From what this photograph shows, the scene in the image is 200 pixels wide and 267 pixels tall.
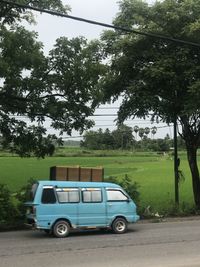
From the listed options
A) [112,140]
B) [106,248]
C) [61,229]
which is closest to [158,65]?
[61,229]

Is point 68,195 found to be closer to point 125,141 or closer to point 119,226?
point 119,226

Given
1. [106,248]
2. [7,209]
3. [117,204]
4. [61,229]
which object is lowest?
[106,248]

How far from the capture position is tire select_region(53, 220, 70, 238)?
16.5m

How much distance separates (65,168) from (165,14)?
8.48m

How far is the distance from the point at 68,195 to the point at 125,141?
160372 mm

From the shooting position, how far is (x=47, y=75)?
19344 millimetres

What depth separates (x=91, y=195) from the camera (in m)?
17.5

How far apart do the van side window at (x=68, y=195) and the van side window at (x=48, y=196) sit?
0.21 meters

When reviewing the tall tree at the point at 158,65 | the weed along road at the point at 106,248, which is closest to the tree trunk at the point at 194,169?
the tall tree at the point at 158,65

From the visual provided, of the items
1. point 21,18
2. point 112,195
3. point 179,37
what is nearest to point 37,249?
point 112,195

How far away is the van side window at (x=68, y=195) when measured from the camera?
17000mm

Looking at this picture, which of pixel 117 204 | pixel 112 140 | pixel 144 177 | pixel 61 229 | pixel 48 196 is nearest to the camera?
pixel 61 229

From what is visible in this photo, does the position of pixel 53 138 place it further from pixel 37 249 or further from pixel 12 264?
pixel 12 264

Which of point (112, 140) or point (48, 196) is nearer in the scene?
point (48, 196)
